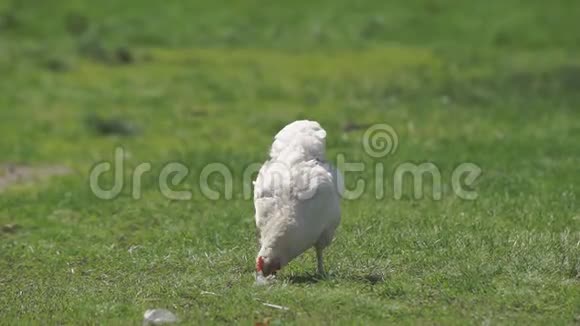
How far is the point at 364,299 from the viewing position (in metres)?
10.2

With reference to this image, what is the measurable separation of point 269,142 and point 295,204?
1108 centimetres

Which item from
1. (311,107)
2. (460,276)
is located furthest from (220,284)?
(311,107)

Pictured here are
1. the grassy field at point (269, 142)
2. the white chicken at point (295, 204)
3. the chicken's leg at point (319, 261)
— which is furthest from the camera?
the chicken's leg at point (319, 261)

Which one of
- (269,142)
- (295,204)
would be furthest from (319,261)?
(269,142)

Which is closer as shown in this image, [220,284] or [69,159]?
[220,284]

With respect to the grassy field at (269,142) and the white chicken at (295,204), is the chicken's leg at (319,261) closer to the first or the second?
the white chicken at (295,204)

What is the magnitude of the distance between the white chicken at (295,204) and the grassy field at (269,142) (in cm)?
44

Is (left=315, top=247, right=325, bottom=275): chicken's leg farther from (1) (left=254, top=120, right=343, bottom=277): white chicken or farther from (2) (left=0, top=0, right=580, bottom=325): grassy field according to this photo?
(2) (left=0, top=0, right=580, bottom=325): grassy field

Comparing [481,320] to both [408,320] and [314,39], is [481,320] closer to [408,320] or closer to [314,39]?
[408,320]

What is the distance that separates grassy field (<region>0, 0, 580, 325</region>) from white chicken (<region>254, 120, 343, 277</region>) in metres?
0.44

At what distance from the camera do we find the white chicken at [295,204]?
10.9 metres

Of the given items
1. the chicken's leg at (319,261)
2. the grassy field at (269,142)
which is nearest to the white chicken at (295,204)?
the chicken's leg at (319,261)

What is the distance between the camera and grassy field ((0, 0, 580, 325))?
1063 cm

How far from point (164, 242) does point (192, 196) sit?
128 inches
